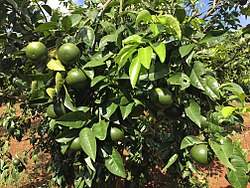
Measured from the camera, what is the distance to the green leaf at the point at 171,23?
37.6 inches

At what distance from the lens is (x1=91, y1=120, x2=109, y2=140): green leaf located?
3.35ft

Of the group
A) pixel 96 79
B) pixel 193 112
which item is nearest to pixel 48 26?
pixel 96 79

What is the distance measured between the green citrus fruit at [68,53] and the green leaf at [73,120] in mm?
179

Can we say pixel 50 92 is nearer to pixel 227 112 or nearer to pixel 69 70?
pixel 69 70

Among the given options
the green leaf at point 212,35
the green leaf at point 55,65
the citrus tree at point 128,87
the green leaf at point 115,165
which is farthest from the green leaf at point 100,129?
the green leaf at point 212,35

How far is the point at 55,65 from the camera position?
3.46 feet

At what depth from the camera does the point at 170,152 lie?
1.25m

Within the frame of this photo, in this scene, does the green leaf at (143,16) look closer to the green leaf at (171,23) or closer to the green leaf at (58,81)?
the green leaf at (171,23)

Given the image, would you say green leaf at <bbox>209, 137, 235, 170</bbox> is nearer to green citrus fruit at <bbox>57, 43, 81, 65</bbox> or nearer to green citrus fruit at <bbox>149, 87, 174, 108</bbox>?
green citrus fruit at <bbox>149, 87, 174, 108</bbox>

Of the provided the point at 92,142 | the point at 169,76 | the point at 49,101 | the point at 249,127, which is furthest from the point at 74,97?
the point at 249,127

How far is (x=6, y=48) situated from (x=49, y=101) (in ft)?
1.55

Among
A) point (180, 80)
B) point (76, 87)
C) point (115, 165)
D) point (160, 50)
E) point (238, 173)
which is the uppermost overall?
point (160, 50)

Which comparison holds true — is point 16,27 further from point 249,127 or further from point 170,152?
point 249,127

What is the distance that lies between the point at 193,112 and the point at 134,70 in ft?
0.88
